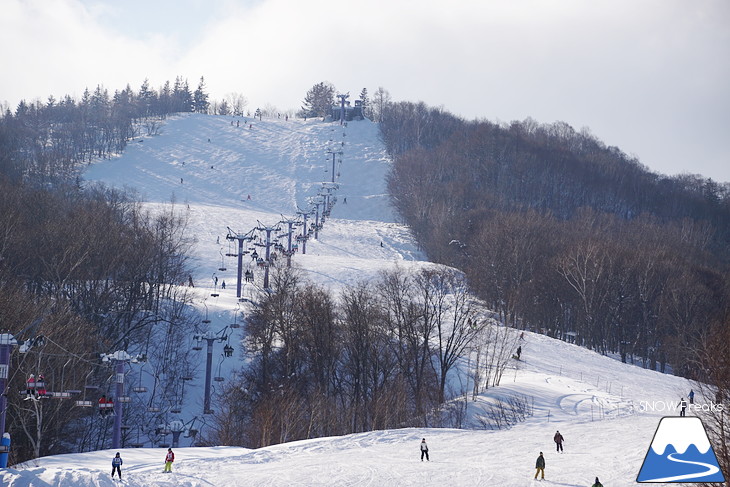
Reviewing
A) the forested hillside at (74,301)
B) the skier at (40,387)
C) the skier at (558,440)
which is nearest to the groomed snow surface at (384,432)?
the skier at (558,440)

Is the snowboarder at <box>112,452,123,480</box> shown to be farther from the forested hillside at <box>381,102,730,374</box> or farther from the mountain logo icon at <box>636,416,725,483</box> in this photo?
the forested hillside at <box>381,102,730,374</box>

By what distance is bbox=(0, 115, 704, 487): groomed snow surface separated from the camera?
2602 cm

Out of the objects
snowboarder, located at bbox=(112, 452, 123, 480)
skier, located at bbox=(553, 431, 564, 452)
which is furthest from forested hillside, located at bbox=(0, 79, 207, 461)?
skier, located at bbox=(553, 431, 564, 452)

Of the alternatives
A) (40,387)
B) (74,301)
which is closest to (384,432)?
(40,387)

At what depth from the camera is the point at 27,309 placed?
37750mm

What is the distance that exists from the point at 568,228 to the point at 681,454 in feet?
267

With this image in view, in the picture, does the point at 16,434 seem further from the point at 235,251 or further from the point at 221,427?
the point at 235,251

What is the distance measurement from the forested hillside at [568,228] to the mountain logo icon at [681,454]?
42.0 m

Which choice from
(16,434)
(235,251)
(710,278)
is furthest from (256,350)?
(710,278)

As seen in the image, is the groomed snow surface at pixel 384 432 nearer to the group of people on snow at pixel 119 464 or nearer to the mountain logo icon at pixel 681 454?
the group of people on snow at pixel 119 464

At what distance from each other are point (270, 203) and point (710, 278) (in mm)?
57665

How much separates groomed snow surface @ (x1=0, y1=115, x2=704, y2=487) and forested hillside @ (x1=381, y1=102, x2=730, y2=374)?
292 inches

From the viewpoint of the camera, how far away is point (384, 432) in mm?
33875

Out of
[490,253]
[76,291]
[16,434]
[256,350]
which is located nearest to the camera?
[16,434]
